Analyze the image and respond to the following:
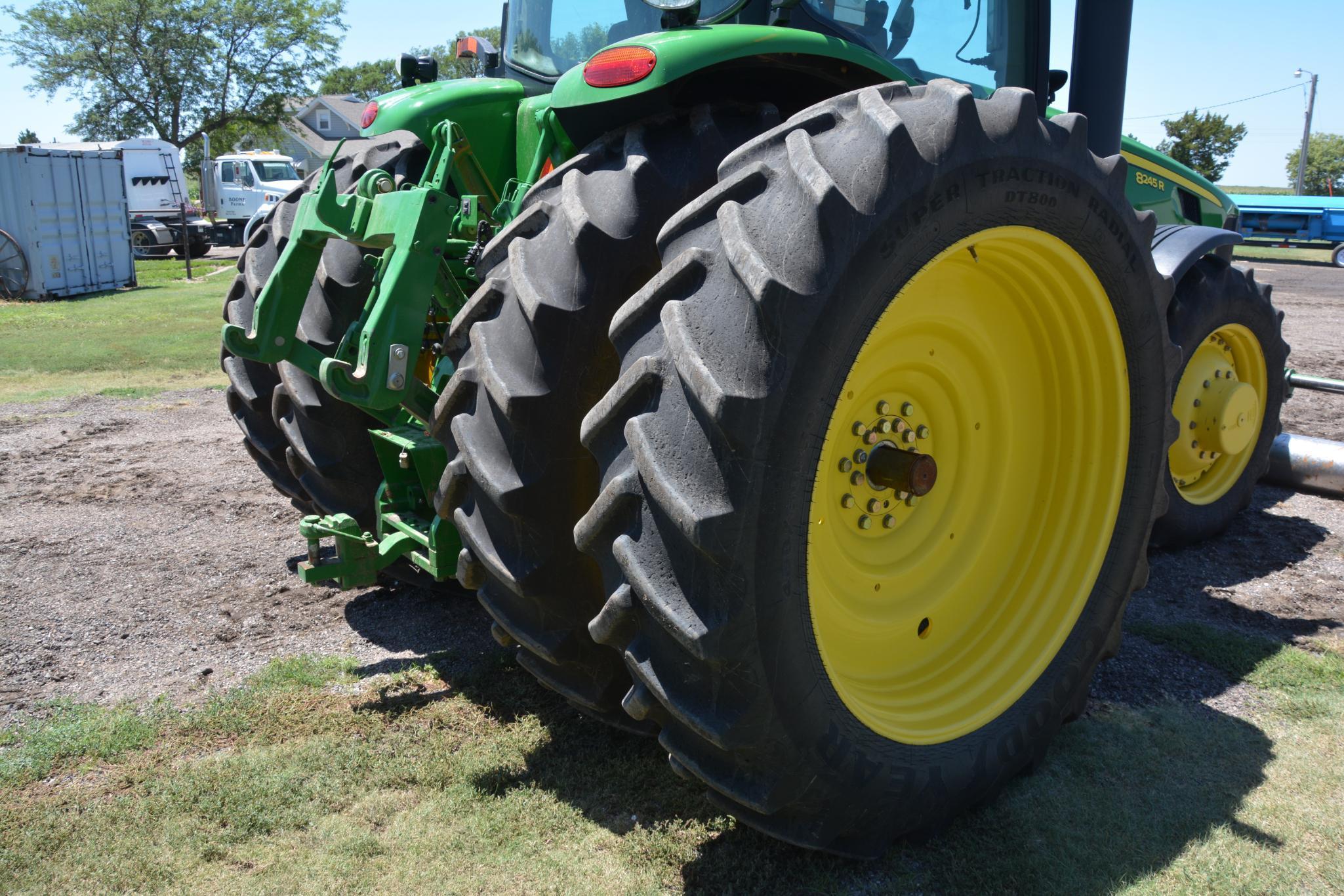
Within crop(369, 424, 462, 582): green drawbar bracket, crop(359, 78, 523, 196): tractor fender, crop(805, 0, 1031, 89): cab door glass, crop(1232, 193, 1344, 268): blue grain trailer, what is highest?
crop(805, 0, 1031, 89): cab door glass

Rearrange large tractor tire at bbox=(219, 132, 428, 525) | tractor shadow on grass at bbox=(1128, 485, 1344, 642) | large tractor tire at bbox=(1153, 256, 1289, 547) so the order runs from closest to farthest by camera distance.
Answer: large tractor tire at bbox=(219, 132, 428, 525) < tractor shadow on grass at bbox=(1128, 485, 1344, 642) < large tractor tire at bbox=(1153, 256, 1289, 547)

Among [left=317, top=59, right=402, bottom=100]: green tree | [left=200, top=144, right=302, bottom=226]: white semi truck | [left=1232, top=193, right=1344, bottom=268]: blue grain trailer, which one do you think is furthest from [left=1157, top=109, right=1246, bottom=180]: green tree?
[left=317, top=59, right=402, bottom=100]: green tree

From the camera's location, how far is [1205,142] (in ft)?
110

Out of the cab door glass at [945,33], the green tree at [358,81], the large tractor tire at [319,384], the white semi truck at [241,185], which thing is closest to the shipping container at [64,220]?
the white semi truck at [241,185]

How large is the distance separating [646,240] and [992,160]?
0.73 meters

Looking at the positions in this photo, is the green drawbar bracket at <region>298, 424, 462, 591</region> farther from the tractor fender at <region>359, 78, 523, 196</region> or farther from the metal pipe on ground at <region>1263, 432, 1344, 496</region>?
the metal pipe on ground at <region>1263, 432, 1344, 496</region>

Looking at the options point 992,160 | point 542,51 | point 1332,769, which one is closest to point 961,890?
point 1332,769

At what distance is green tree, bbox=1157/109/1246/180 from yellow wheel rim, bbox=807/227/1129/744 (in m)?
35.0

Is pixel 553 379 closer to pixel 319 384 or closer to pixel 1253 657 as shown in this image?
pixel 319 384

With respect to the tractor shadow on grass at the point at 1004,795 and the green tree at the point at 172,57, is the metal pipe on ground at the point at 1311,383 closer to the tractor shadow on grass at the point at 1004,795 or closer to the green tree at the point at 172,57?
the tractor shadow on grass at the point at 1004,795

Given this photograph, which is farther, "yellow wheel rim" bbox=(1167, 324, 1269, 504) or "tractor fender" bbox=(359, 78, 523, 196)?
"yellow wheel rim" bbox=(1167, 324, 1269, 504)

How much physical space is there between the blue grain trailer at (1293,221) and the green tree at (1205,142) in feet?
36.8

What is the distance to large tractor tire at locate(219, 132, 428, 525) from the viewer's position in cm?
324

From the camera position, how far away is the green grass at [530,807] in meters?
2.21
